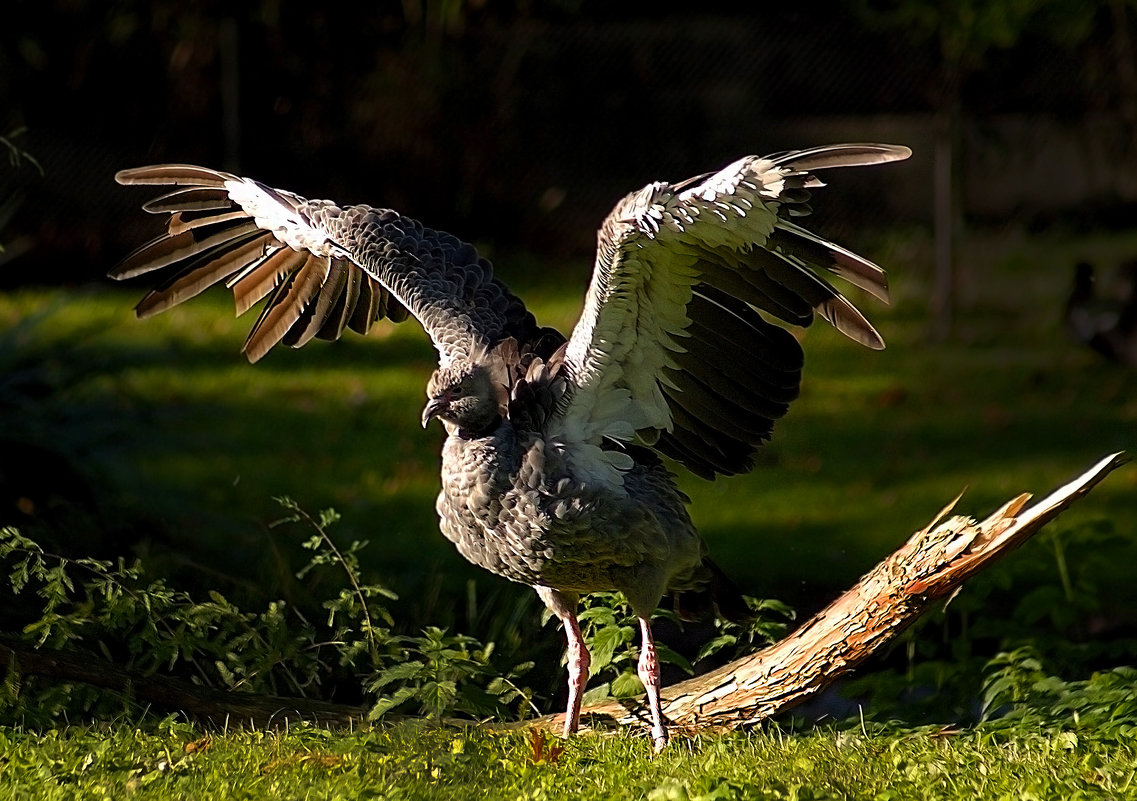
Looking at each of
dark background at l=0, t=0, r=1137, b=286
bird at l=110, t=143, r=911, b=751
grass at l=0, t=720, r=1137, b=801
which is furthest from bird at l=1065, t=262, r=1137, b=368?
grass at l=0, t=720, r=1137, b=801

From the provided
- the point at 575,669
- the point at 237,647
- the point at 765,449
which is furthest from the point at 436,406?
the point at 765,449

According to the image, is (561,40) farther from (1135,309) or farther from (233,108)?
(1135,309)

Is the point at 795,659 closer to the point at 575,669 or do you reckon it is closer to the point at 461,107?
the point at 575,669

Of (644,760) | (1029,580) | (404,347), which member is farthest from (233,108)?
(644,760)

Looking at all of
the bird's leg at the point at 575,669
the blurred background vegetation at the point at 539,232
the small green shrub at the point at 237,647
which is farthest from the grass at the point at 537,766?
the blurred background vegetation at the point at 539,232

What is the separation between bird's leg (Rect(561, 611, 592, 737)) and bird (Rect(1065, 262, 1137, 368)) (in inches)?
219

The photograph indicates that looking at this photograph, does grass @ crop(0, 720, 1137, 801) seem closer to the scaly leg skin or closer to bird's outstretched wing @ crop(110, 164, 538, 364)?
the scaly leg skin

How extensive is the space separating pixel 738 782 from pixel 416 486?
15.6 ft

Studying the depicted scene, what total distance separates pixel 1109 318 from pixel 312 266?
588 centimetres

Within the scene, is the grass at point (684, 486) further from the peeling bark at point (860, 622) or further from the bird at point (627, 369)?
the bird at point (627, 369)

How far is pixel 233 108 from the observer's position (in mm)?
11695

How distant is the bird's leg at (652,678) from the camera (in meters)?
4.66

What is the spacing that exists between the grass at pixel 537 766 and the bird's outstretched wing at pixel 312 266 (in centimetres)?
123

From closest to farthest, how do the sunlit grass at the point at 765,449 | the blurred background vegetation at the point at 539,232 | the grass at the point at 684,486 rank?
1. the grass at the point at 684,486
2. the blurred background vegetation at the point at 539,232
3. the sunlit grass at the point at 765,449
